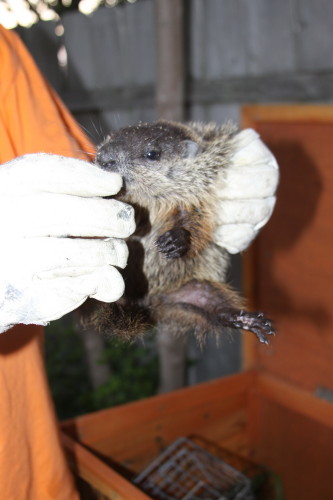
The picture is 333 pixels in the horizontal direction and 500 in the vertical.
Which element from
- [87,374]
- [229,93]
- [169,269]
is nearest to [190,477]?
[169,269]

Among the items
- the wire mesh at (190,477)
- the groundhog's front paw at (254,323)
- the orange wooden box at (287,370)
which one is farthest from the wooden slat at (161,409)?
the groundhog's front paw at (254,323)

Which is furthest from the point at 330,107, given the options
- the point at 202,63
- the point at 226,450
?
the point at 226,450

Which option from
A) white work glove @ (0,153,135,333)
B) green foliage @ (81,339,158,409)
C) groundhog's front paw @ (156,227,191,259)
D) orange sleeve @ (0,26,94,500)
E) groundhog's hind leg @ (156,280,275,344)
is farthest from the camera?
green foliage @ (81,339,158,409)

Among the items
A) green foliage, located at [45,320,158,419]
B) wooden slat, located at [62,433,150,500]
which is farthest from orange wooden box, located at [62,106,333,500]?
green foliage, located at [45,320,158,419]

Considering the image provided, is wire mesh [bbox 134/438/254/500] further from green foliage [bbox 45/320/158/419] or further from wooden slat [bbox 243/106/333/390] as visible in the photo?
green foliage [bbox 45/320/158/419]

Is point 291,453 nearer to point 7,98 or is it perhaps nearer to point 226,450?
point 226,450

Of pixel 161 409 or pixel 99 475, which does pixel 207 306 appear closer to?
pixel 99 475
